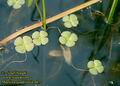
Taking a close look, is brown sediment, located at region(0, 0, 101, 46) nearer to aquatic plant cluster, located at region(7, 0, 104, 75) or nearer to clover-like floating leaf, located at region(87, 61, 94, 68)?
aquatic plant cluster, located at region(7, 0, 104, 75)

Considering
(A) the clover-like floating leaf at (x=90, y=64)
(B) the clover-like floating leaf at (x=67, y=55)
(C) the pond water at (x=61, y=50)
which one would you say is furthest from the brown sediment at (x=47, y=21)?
(A) the clover-like floating leaf at (x=90, y=64)

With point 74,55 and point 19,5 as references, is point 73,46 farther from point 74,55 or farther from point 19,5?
point 19,5

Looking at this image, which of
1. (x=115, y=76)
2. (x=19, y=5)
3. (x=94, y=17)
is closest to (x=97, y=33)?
(x=94, y=17)

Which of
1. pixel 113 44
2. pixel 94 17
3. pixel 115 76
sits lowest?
pixel 115 76

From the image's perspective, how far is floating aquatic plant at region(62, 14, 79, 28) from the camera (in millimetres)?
2197

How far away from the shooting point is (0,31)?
7.20ft

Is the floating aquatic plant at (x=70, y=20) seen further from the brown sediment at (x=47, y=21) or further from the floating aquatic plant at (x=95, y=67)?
the floating aquatic plant at (x=95, y=67)

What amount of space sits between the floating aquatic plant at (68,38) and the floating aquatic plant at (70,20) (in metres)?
0.04

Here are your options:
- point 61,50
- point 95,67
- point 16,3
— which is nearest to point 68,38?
point 61,50

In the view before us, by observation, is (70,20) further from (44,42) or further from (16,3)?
(16,3)

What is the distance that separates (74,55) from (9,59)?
31cm

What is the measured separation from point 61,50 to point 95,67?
18 cm

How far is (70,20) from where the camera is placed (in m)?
2.21

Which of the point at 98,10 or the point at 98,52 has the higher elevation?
the point at 98,10
